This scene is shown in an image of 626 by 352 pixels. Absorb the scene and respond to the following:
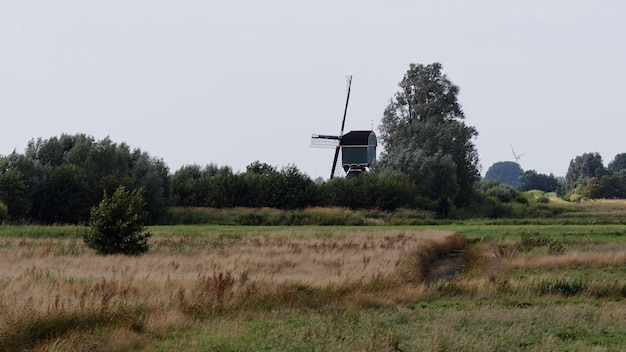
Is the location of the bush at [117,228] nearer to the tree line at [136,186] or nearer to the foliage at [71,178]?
the tree line at [136,186]

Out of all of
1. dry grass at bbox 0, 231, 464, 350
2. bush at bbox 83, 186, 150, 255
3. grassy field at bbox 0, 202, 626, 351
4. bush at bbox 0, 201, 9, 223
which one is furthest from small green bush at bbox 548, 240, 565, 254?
bush at bbox 0, 201, 9, 223

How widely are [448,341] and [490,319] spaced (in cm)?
396

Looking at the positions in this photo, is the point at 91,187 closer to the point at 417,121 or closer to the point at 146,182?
the point at 146,182

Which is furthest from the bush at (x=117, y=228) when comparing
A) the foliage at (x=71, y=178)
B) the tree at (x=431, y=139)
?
the tree at (x=431, y=139)

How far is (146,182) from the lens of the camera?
271 ft

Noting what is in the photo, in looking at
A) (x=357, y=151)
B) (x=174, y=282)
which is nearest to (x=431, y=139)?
(x=357, y=151)

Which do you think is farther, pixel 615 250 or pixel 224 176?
pixel 224 176

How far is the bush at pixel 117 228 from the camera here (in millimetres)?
37281

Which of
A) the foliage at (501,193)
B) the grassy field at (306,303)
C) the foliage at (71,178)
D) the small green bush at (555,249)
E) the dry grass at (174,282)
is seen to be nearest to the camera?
the grassy field at (306,303)

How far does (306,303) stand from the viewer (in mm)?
21734

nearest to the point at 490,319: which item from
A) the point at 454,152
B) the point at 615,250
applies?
the point at 615,250

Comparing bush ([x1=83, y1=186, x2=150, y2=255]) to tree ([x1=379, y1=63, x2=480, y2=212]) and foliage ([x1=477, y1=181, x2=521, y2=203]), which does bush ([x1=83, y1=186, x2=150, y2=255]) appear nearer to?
tree ([x1=379, y1=63, x2=480, y2=212])

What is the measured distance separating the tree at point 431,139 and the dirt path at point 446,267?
50820mm

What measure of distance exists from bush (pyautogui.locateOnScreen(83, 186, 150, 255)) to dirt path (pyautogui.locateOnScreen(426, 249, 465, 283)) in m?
14.1
